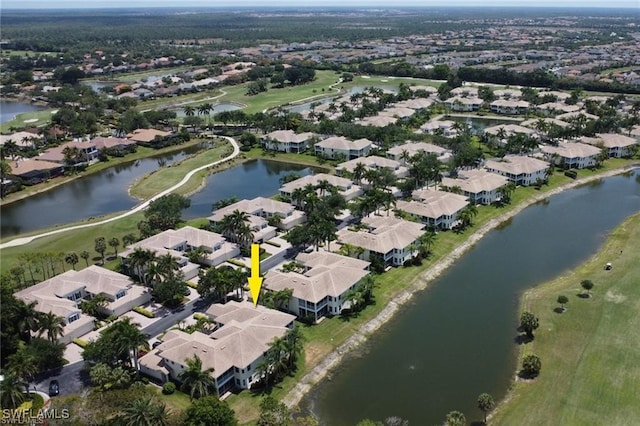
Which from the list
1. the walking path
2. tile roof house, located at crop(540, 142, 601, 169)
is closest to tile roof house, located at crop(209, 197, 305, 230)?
the walking path

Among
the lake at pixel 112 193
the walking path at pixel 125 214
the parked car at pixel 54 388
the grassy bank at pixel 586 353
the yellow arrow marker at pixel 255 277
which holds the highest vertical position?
the yellow arrow marker at pixel 255 277

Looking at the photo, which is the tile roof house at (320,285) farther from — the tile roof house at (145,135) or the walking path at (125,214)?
the tile roof house at (145,135)

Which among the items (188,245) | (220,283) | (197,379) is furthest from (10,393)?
(188,245)

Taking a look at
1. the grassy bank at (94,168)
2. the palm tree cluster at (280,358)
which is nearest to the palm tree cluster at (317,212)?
the palm tree cluster at (280,358)

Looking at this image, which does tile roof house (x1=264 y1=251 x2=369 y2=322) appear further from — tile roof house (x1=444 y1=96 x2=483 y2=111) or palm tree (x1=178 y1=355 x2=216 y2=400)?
tile roof house (x1=444 y1=96 x2=483 y2=111)

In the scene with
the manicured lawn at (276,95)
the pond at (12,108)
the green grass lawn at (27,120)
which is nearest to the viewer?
the green grass lawn at (27,120)

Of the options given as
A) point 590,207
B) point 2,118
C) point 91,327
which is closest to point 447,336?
point 91,327
